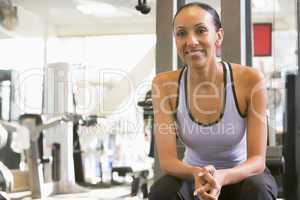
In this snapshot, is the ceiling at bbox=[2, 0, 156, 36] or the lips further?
the ceiling at bbox=[2, 0, 156, 36]

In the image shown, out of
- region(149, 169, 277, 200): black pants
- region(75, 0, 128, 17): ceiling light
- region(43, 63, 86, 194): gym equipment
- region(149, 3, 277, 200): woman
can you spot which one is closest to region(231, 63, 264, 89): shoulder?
region(149, 3, 277, 200): woman

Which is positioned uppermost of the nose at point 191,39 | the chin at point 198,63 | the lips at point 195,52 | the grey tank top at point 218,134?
the nose at point 191,39

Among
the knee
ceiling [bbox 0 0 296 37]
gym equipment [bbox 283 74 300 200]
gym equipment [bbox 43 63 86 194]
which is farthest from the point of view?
ceiling [bbox 0 0 296 37]

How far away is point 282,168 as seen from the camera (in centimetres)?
145

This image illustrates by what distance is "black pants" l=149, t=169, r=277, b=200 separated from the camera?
1.03m

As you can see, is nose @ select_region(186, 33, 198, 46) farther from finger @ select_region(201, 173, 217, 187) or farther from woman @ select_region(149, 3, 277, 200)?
finger @ select_region(201, 173, 217, 187)

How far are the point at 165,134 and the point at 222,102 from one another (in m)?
→ 0.21

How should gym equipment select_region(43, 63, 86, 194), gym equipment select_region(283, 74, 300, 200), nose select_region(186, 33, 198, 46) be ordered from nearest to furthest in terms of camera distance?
nose select_region(186, 33, 198, 46)
gym equipment select_region(283, 74, 300, 200)
gym equipment select_region(43, 63, 86, 194)

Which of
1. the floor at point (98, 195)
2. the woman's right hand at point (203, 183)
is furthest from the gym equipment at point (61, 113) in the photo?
the woman's right hand at point (203, 183)

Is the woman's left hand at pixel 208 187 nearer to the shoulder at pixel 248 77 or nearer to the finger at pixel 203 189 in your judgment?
the finger at pixel 203 189

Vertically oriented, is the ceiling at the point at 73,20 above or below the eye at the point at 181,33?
above

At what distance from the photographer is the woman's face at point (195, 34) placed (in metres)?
1.18

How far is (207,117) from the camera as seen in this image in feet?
4.03

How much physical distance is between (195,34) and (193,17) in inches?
2.0
